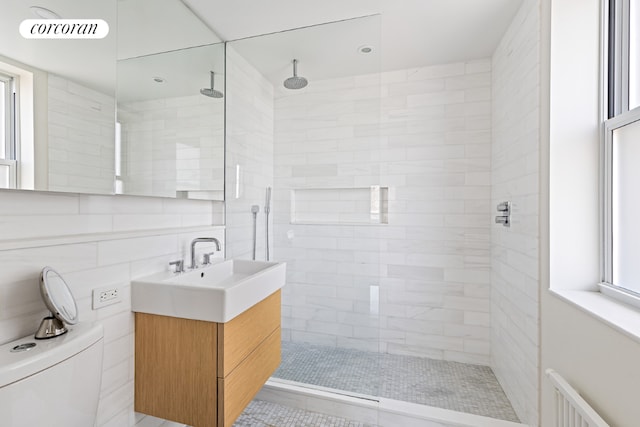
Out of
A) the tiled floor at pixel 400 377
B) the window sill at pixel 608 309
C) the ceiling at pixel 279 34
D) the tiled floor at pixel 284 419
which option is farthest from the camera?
the tiled floor at pixel 400 377

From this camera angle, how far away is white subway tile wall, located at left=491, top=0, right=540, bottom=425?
1.62 metres

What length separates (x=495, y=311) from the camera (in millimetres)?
2297

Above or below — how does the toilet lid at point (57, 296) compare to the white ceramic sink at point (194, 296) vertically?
above

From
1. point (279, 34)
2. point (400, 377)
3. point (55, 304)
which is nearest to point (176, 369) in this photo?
point (55, 304)

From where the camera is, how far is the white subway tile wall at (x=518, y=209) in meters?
1.62

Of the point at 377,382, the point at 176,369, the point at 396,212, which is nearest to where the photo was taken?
the point at 176,369

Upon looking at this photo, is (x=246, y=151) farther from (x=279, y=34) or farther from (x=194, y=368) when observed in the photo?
(x=194, y=368)

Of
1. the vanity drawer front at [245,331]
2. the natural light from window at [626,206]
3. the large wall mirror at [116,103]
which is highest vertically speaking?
the large wall mirror at [116,103]

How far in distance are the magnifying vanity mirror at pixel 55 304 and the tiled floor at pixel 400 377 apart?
1370mm

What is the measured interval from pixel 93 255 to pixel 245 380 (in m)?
0.88

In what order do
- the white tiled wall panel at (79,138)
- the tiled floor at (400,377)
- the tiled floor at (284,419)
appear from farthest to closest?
the tiled floor at (400,377), the tiled floor at (284,419), the white tiled wall panel at (79,138)

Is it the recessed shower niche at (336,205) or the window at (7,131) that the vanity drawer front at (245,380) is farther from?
the window at (7,131)

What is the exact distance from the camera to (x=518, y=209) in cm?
183

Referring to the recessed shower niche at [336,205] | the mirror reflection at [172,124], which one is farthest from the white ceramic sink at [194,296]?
the recessed shower niche at [336,205]
